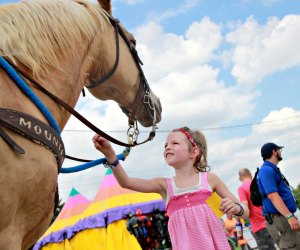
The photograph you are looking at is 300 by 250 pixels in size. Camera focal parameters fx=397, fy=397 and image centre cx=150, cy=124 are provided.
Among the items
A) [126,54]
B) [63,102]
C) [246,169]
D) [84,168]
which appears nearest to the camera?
[63,102]

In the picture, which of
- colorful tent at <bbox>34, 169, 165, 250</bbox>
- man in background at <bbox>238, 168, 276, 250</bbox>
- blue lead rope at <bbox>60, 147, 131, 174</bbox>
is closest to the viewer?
blue lead rope at <bbox>60, 147, 131, 174</bbox>

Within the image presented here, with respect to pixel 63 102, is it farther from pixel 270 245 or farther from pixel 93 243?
pixel 93 243

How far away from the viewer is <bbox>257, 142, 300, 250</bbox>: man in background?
4.45m

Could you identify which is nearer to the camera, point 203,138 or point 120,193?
point 203,138

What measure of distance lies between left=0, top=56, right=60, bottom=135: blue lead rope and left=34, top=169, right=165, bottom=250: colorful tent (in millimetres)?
6318

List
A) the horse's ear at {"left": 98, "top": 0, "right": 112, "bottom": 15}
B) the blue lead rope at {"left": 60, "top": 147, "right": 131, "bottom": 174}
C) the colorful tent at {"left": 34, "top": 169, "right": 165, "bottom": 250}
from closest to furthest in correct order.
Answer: the blue lead rope at {"left": 60, "top": 147, "right": 131, "bottom": 174} → the horse's ear at {"left": 98, "top": 0, "right": 112, "bottom": 15} → the colorful tent at {"left": 34, "top": 169, "right": 165, "bottom": 250}

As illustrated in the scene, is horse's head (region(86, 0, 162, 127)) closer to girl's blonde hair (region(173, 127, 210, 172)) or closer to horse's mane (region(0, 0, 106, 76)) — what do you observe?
horse's mane (region(0, 0, 106, 76))

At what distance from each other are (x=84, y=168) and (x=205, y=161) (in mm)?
1423

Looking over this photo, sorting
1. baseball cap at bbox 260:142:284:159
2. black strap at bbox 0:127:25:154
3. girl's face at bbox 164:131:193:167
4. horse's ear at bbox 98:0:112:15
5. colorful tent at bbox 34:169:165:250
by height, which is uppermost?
colorful tent at bbox 34:169:165:250

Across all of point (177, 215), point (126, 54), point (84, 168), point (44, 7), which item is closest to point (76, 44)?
point (44, 7)

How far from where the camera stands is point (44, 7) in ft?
6.24

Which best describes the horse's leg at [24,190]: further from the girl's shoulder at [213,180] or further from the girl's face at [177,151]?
the girl's shoulder at [213,180]

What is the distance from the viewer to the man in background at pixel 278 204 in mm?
4453

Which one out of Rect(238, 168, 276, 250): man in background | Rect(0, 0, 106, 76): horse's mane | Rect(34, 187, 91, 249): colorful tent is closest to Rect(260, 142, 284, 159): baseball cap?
Rect(238, 168, 276, 250): man in background
